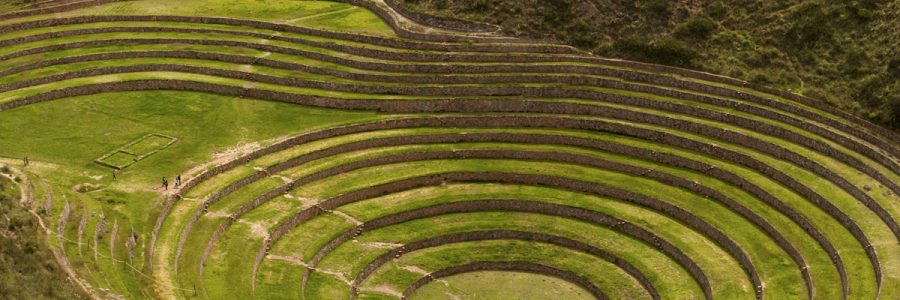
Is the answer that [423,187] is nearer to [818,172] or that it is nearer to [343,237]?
[343,237]

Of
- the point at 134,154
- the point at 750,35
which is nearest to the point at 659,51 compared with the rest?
the point at 750,35

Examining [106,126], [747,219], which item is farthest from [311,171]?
[747,219]

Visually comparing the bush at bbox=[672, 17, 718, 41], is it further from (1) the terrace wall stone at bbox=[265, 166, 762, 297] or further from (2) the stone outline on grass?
(2) the stone outline on grass

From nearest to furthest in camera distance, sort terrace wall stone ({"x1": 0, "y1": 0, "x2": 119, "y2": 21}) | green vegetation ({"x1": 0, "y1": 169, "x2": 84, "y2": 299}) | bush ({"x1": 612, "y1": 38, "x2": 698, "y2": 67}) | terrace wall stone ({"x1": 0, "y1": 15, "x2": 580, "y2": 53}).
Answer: green vegetation ({"x1": 0, "y1": 169, "x2": 84, "y2": 299}), bush ({"x1": 612, "y1": 38, "x2": 698, "y2": 67}), terrace wall stone ({"x1": 0, "y1": 15, "x2": 580, "y2": 53}), terrace wall stone ({"x1": 0, "y1": 0, "x2": 119, "y2": 21})

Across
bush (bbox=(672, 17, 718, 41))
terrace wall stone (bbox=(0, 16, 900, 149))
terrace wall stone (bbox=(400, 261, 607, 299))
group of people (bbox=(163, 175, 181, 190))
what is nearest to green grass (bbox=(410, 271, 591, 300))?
terrace wall stone (bbox=(400, 261, 607, 299))

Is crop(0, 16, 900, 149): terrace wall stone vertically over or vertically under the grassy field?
over

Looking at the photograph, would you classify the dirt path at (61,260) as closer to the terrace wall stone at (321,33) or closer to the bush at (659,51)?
the terrace wall stone at (321,33)
